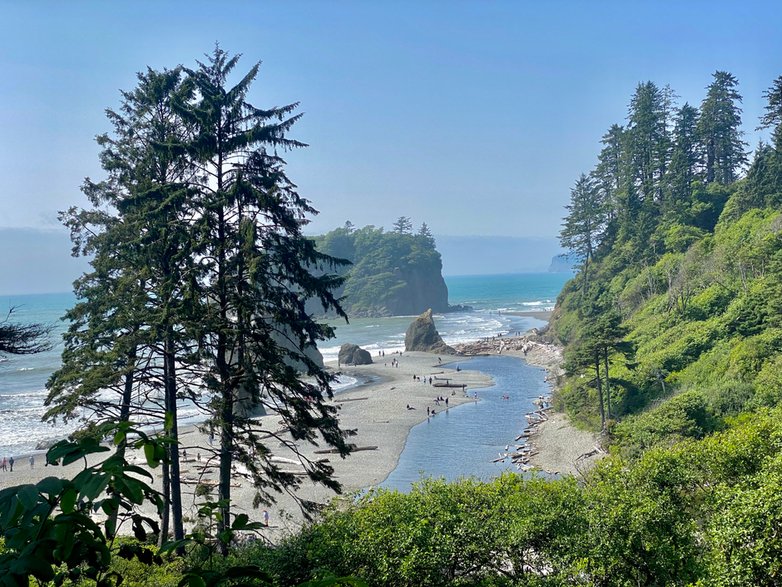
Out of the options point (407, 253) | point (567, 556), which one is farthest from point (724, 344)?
point (407, 253)

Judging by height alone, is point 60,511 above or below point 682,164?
below

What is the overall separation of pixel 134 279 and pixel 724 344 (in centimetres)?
3221

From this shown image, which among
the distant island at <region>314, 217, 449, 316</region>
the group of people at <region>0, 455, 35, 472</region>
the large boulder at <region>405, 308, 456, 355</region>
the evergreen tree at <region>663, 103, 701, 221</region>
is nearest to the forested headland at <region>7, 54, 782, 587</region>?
the group of people at <region>0, 455, 35, 472</region>

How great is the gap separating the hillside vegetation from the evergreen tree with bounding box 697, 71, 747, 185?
0.15m

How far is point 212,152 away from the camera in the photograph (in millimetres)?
13586

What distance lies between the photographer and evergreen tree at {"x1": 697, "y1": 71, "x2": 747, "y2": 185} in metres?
64.8

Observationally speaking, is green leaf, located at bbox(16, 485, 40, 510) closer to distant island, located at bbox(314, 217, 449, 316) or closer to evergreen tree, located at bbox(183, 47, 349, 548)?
evergreen tree, located at bbox(183, 47, 349, 548)

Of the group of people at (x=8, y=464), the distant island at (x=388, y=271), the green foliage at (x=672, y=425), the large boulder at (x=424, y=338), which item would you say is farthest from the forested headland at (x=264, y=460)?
the distant island at (x=388, y=271)

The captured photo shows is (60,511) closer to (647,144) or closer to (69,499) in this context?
(69,499)

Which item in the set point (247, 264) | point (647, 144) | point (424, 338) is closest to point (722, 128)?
point (647, 144)

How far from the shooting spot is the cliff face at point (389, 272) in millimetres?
143125

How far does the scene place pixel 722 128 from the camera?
64.8 metres

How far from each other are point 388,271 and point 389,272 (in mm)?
965

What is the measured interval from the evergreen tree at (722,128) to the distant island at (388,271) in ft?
271
